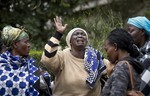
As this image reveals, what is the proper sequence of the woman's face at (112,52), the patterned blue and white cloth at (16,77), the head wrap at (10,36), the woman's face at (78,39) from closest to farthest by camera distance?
1. the woman's face at (112,52)
2. the patterned blue and white cloth at (16,77)
3. the head wrap at (10,36)
4. the woman's face at (78,39)

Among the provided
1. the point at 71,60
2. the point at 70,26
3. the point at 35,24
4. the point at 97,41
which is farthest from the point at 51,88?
the point at 35,24

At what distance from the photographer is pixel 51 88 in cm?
685

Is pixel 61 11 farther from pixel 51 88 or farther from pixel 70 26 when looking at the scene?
pixel 51 88

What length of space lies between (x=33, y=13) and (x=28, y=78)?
731 cm

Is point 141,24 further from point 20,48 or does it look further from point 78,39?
point 20,48

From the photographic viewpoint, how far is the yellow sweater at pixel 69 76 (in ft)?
21.5

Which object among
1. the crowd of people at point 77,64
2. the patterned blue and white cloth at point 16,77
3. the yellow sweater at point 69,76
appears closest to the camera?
the crowd of people at point 77,64

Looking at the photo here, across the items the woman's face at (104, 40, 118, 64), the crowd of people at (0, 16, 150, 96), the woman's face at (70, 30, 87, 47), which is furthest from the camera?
the woman's face at (70, 30, 87, 47)

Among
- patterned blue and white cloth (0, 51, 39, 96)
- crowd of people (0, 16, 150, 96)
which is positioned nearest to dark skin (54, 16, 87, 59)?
crowd of people (0, 16, 150, 96)

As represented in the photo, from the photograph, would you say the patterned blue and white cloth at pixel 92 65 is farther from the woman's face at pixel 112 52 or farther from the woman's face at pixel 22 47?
the woman's face at pixel 112 52

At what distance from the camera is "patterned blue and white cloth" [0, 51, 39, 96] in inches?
→ 240

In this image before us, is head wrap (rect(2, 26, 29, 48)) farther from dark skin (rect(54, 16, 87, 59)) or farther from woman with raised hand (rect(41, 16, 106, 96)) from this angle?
dark skin (rect(54, 16, 87, 59))

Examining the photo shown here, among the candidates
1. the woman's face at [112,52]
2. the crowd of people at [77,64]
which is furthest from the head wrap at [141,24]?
the woman's face at [112,52]

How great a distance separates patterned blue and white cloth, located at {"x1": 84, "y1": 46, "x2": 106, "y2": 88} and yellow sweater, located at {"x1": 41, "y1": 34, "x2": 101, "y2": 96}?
59 millimetres
